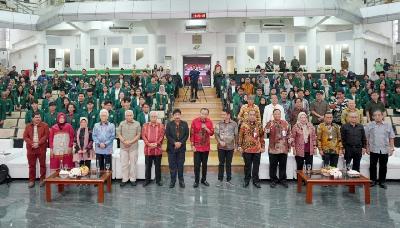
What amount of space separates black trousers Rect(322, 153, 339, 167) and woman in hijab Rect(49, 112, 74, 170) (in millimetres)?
5449

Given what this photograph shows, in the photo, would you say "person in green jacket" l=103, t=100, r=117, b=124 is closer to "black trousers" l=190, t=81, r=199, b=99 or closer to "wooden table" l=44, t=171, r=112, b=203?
"wooden table" l=44, t=171, r=112, b=203

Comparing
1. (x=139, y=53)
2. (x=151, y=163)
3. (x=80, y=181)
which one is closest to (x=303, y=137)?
(x=151, y=163)

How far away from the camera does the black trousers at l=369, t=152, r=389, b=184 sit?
9289 mm

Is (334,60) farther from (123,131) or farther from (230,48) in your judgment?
(123,131)

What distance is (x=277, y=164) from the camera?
959 cm

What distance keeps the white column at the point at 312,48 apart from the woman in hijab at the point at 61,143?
16.9 meters

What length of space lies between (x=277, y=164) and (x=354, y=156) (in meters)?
1.61

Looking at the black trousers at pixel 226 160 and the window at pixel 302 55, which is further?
the window at pixel 302 55

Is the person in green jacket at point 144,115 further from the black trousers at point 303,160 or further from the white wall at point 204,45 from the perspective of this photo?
the white wall at point 204,45

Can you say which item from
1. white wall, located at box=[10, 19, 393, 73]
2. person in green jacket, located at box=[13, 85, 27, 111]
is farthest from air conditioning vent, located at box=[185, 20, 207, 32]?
person in green jacket, located at box=[13, 85, 27, 111]

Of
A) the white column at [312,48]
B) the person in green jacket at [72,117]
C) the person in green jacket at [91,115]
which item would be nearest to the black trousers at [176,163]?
the person in green jacket at [72,117]

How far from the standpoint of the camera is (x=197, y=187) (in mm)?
9398

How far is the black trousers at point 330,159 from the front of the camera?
9219 mm

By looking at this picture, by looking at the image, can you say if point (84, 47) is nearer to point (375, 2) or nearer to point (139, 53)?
point (139, 53)
